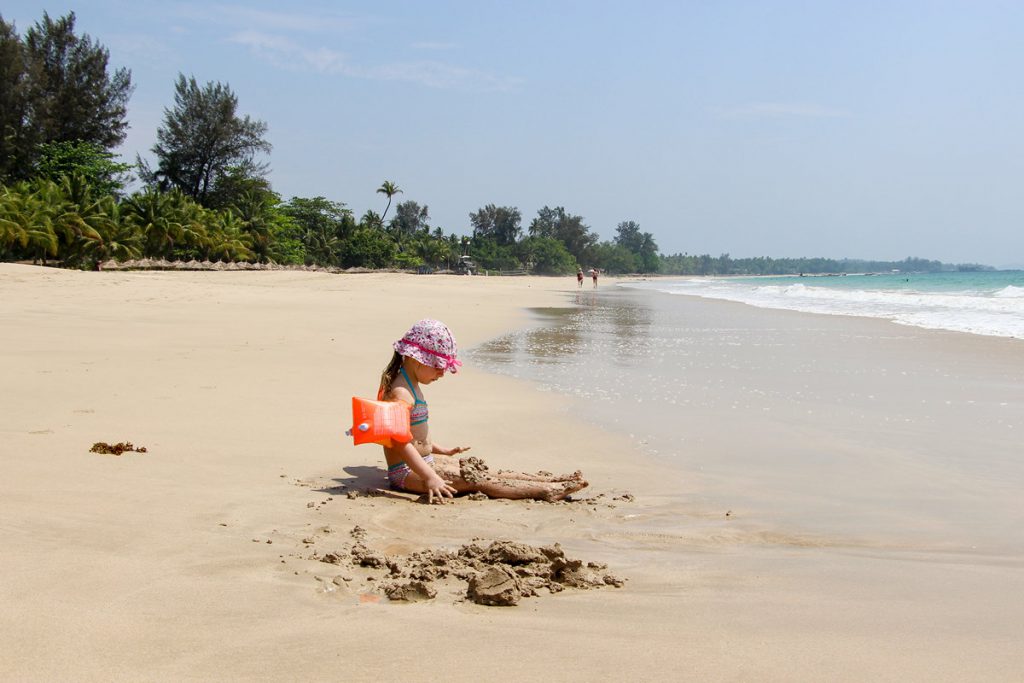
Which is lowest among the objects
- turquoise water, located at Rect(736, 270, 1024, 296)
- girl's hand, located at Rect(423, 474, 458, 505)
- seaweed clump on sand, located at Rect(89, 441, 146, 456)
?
girl's hand, located at Rect(423, 474, 458, 505)

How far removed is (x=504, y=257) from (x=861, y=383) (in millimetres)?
112254

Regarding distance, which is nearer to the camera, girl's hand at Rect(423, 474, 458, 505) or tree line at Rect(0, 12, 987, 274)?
girl's hand at Rect(423, 474, 458, 505)

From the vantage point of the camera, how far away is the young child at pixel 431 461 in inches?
191

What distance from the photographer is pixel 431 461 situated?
511 cm

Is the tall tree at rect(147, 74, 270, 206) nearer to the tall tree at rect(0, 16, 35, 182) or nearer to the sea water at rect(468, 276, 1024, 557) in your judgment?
the tall tree at rect(0, 16, 35, 182)

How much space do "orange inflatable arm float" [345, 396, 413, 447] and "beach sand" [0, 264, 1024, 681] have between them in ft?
1.12

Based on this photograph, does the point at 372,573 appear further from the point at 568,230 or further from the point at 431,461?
the point at 568,230

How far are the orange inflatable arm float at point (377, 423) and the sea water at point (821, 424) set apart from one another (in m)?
1.60

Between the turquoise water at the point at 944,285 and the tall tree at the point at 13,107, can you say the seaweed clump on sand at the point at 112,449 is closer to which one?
the turquoise water at the point at 944,285

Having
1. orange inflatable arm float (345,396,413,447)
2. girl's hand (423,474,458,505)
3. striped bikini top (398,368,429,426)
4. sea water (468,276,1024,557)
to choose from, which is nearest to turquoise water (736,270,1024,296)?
sea water (468,276,1024,557)

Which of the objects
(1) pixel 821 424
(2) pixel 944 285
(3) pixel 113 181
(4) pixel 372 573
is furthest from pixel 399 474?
(2) pixel 944 285

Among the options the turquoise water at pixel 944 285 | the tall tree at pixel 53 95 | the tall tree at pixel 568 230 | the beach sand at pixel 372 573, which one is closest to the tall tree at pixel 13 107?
the tall tree at pixel 53 95

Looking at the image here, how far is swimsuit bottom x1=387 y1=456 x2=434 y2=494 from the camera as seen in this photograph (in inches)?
197

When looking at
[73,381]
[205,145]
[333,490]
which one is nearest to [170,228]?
[205,145]
